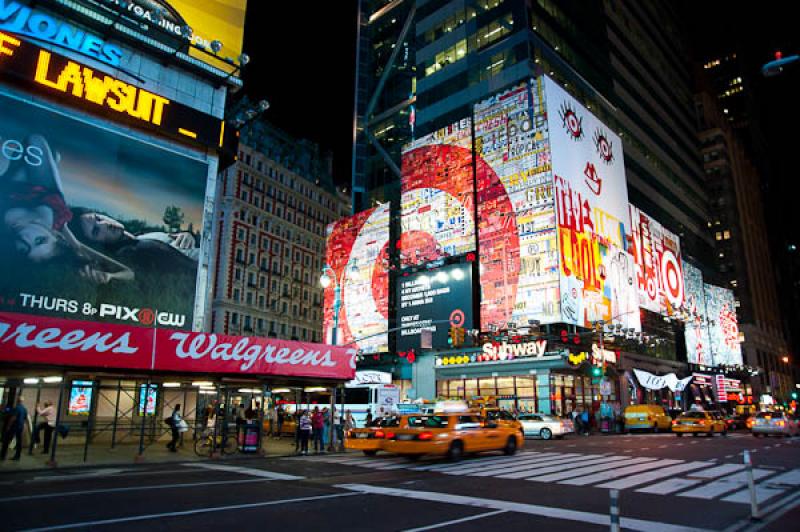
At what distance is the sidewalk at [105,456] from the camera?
1631 cm

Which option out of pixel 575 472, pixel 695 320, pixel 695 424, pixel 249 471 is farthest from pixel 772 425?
pixel 695 320

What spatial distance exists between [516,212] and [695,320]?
3464cm

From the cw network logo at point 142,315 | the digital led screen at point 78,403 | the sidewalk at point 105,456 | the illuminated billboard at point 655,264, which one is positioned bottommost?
the sidewalk at point 105,456

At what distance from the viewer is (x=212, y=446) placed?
19875 mm

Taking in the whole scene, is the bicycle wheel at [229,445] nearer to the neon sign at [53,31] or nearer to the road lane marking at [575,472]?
the road lane marking at [575,472]

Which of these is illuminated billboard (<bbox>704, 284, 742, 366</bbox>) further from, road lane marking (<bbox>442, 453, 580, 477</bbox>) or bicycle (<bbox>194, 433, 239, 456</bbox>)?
bicycle (<bbox>194, 433, 239, 456</bbox>)

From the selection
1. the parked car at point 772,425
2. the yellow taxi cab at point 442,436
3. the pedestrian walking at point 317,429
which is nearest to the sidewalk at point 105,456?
the pedestrian walking at point 317,429

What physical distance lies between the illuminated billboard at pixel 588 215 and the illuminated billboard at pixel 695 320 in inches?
659

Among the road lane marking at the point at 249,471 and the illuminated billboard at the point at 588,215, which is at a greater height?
the illuminated billboard at the point at 588,215

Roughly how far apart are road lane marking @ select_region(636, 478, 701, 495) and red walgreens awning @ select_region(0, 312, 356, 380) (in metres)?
14.1

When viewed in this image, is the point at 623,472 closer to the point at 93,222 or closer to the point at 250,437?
the point at 250,437

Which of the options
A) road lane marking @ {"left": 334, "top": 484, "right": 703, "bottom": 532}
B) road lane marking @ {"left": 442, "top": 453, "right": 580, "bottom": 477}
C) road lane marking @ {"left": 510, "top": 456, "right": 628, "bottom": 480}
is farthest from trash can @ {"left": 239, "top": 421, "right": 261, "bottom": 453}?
road lane marking @ {"left": 510, "top": 456, "right": 628, "bottom": 480}

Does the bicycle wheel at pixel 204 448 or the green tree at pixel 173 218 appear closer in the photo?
the bicycle wheel at pixel 204 448

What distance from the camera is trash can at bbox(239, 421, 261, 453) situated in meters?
20.9
